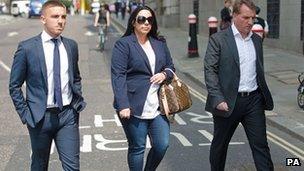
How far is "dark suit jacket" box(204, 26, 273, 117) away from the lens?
16.0ft

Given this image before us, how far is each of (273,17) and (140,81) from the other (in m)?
13.5

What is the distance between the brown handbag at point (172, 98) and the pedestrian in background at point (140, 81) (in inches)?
2.3

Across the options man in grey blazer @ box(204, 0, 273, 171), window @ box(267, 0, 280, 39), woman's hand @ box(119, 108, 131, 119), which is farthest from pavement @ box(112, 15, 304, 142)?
woman's hand @ box(119, 108, 131, 119)

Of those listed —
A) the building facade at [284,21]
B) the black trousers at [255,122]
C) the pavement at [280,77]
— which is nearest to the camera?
the black trousers at [255,122]

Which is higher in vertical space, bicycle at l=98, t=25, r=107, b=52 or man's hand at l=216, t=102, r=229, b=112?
man's hand at l=216, t=102, r=229, b=112

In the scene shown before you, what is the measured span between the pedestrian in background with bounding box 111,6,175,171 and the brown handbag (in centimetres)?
6

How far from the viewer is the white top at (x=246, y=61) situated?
4.91 metres

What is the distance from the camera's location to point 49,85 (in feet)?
14.0

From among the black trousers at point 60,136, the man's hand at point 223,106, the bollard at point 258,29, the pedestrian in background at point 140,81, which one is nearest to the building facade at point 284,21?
the bollard at point 258,29

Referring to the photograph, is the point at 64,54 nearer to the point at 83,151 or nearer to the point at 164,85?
the point at 164,85

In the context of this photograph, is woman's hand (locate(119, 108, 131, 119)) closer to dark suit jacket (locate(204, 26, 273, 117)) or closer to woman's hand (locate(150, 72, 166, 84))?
woman's hand (locate(150, 72, 166, 84))

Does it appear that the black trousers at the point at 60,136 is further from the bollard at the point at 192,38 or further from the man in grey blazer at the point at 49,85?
the bollard at the point at 192,38

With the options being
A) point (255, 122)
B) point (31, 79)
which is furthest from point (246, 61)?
point (31, 79)

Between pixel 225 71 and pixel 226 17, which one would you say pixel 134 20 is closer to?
pixel 225 71
